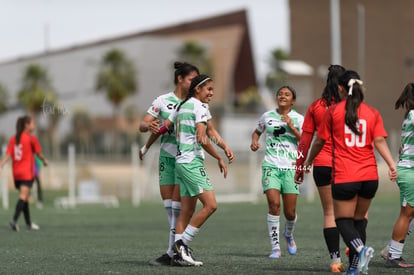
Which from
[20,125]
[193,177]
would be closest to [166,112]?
[193,177]

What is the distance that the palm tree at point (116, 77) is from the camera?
99.9 metres

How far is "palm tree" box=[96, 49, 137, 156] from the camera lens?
9994 cm

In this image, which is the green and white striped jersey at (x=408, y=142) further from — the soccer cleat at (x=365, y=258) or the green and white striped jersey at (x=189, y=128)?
the soccer cleat at (x=365, y=258)

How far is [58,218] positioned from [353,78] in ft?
48.3

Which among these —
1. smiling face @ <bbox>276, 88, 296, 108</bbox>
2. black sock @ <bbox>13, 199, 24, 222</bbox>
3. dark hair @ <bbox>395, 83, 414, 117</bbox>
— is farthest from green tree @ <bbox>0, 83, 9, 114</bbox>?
dark hair @ <bbox>395, 83, 414, 117</bbox>

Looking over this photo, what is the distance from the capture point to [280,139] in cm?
1213

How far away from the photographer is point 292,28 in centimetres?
7994

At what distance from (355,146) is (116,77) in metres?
93.0

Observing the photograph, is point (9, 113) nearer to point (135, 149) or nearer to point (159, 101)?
point (135, 149)

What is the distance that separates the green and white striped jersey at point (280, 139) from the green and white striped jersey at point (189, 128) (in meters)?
2.02

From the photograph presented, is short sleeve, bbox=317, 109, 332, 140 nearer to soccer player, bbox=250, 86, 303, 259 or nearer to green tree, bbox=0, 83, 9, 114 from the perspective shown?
soccer player, bbox=250, 86, 303, 259

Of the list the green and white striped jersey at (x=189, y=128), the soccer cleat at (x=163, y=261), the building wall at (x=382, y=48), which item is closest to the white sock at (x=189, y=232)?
the soccer cleat at (x=163, y=261)

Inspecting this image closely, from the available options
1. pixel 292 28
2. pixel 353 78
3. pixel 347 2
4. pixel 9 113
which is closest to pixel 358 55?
pixel 347 2

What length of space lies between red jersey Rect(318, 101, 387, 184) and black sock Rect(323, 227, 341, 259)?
1.24 m
